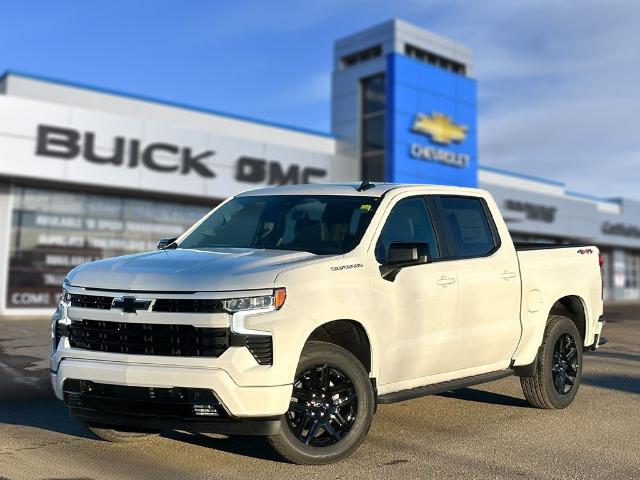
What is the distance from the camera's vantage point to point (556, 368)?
21.9 ft

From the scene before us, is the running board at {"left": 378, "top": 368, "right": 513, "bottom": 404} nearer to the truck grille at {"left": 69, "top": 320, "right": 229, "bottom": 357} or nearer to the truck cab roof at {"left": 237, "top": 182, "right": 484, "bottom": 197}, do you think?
the truck grille at {"left": 69, "top": 320, "right": 229, "bottom": 357}

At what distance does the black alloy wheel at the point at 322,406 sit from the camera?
4.53m

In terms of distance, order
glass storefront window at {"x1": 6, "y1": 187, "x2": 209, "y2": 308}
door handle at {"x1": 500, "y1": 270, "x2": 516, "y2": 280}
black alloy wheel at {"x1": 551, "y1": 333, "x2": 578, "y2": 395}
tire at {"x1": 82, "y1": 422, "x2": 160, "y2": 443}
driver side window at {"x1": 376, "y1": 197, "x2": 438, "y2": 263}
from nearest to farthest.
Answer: tire at {"x1": 82, "y1": 422, "x2": 160, "y2": 443} → driver side window at {"x1": 376, "y1": 197, "x2": 438, "y2": 263} → door handle at {"x1": 500, "y1": 270, "x2": 516, "y2": 280} → black alloy wheel at {"x1": 551, "y1": 333, "x2": 578, "y2": 395} → glass storefront window at {"x1": 6, "y1": 187, "x2": 209, "y2": 308}

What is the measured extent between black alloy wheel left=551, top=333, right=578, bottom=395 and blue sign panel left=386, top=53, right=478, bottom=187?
68.5 ft

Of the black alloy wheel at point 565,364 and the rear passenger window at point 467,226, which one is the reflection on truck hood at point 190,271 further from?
the black alloy wheel at point 565,364

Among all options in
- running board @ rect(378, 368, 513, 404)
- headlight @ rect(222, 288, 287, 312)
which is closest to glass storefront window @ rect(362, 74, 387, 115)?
running board @ rect(378, 368, 513, 404)

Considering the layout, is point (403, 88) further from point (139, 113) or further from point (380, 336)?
point (380, 336)

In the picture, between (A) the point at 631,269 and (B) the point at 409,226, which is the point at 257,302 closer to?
(B) the point at 409,226

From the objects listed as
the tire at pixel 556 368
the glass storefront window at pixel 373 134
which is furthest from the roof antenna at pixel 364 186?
the glass storefront window at pixel 373 134

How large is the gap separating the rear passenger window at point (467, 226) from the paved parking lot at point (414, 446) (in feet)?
4.89

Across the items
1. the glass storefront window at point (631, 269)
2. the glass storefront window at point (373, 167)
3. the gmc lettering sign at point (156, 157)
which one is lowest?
the glass storefront window at point (631, 269)

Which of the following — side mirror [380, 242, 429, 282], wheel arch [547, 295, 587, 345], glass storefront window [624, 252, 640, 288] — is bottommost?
wheel arch [547, 295, 587, 345]

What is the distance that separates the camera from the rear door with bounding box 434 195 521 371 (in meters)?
5.64

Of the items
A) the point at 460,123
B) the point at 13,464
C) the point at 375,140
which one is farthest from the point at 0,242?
the point at 460,123
